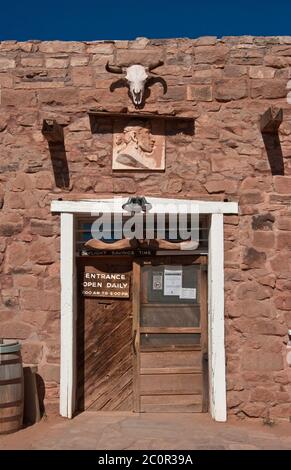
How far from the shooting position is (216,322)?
20.2 ft

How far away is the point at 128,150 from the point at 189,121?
2.59ft

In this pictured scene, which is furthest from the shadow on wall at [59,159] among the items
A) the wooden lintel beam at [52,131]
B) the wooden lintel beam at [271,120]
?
the wooden lintel beam at [271,120]

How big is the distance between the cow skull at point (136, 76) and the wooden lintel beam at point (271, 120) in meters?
1.35

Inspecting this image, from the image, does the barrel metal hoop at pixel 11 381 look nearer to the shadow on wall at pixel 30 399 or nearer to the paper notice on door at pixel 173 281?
the shadow on wall at pixel 30 399

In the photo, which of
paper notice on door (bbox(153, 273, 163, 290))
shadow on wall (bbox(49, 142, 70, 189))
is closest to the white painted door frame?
shadow on wall (bbox(49, 142, 70, 189))

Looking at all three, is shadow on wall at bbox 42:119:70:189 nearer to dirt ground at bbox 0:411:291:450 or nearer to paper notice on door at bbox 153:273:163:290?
paper notice on door at bbox 153:273:163:290

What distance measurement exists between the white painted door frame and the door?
156mm

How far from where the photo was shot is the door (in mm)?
6375
